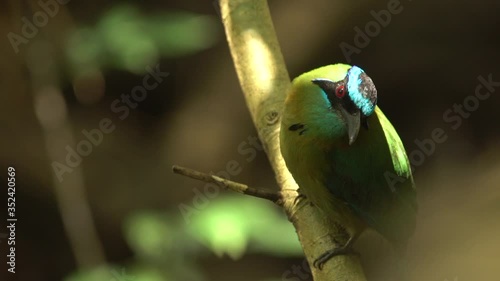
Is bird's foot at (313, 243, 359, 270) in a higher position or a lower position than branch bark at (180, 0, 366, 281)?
lower

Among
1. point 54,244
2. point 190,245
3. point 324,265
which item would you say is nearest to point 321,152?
point 324,265

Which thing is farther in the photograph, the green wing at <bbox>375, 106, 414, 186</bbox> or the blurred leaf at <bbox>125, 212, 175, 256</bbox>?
the blurred leaf at <bbox>125, 212, 175, 256</bbox>

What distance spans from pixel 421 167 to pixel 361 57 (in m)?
0.82

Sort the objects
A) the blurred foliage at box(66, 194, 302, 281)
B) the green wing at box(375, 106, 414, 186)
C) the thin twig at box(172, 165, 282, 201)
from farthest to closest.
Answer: the blurred foliage at box(66, 194, 302, 281) < the green wing at box(375, 106, 414, 186) < the thin twig at box(172, 165, 282, 201)

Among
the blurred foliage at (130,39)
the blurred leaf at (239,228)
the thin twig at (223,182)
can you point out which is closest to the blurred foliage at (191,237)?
the blurred leaf at (239,228)

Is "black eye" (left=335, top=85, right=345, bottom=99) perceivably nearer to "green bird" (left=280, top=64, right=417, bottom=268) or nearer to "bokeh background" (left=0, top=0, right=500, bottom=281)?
"green bird" (left=280, top=64, right=417, bottom=268)

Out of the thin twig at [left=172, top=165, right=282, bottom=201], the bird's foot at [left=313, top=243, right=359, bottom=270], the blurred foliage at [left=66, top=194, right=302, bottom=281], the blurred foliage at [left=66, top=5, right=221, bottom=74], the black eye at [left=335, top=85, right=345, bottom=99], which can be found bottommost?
the bird's foot at [left=313, top=243, right=359, bottom=270]

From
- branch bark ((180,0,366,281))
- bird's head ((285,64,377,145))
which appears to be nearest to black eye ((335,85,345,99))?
bird's head ((285,64,377,145))

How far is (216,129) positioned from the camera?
169 inches

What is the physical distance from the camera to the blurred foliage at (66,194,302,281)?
8.48 ft

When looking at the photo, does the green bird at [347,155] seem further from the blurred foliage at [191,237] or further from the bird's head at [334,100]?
the blurred foliage at [191,237]

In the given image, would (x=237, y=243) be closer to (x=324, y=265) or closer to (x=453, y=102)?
(x=324, y=265)

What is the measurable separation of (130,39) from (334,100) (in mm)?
1026

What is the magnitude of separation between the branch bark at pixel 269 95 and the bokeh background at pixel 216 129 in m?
1.21
